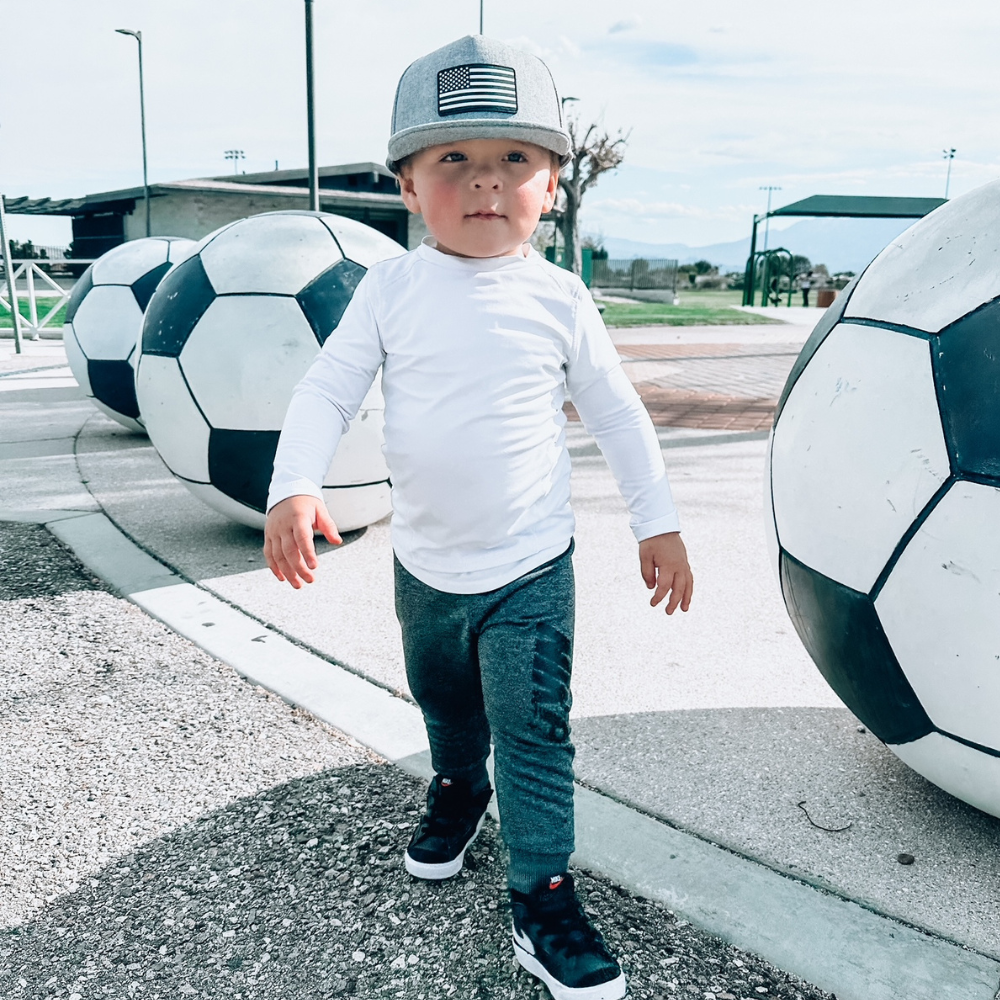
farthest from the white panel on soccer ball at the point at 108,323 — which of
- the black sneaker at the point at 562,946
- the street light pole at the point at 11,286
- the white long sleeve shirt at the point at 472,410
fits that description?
the street light pole at the point at 11,286

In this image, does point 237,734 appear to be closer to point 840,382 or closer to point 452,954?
point 452,954

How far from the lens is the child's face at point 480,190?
1.65 metres

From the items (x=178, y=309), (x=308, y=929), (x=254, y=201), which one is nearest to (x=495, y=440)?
(x=308, y=929)

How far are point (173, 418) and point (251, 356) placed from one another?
460 millimetres

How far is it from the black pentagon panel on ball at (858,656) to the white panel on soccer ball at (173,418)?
8.08 ft

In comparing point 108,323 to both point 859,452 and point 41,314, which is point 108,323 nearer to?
point 859,452

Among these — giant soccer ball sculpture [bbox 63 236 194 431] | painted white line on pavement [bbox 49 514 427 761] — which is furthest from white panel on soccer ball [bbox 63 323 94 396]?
painted white line on pavement [bbox 49 514 427 761]

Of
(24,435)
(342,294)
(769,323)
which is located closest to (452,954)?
(342,294)

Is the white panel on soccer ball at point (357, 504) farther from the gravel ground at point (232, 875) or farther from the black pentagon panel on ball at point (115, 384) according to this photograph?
the black pentagon panel on ball at point (115, 384)

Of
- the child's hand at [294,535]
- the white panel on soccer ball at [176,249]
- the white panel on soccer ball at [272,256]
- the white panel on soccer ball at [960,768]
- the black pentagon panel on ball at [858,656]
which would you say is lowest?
the white panel on soccer ball at [960,768]

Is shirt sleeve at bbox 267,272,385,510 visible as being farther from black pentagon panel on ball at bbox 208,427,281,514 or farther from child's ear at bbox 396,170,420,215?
black pentagon panel on ball at bbox 208,427,281,514

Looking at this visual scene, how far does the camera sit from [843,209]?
88.3ft

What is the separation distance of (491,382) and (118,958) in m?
1.22

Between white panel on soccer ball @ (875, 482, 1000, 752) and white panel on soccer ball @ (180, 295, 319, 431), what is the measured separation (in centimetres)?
241
